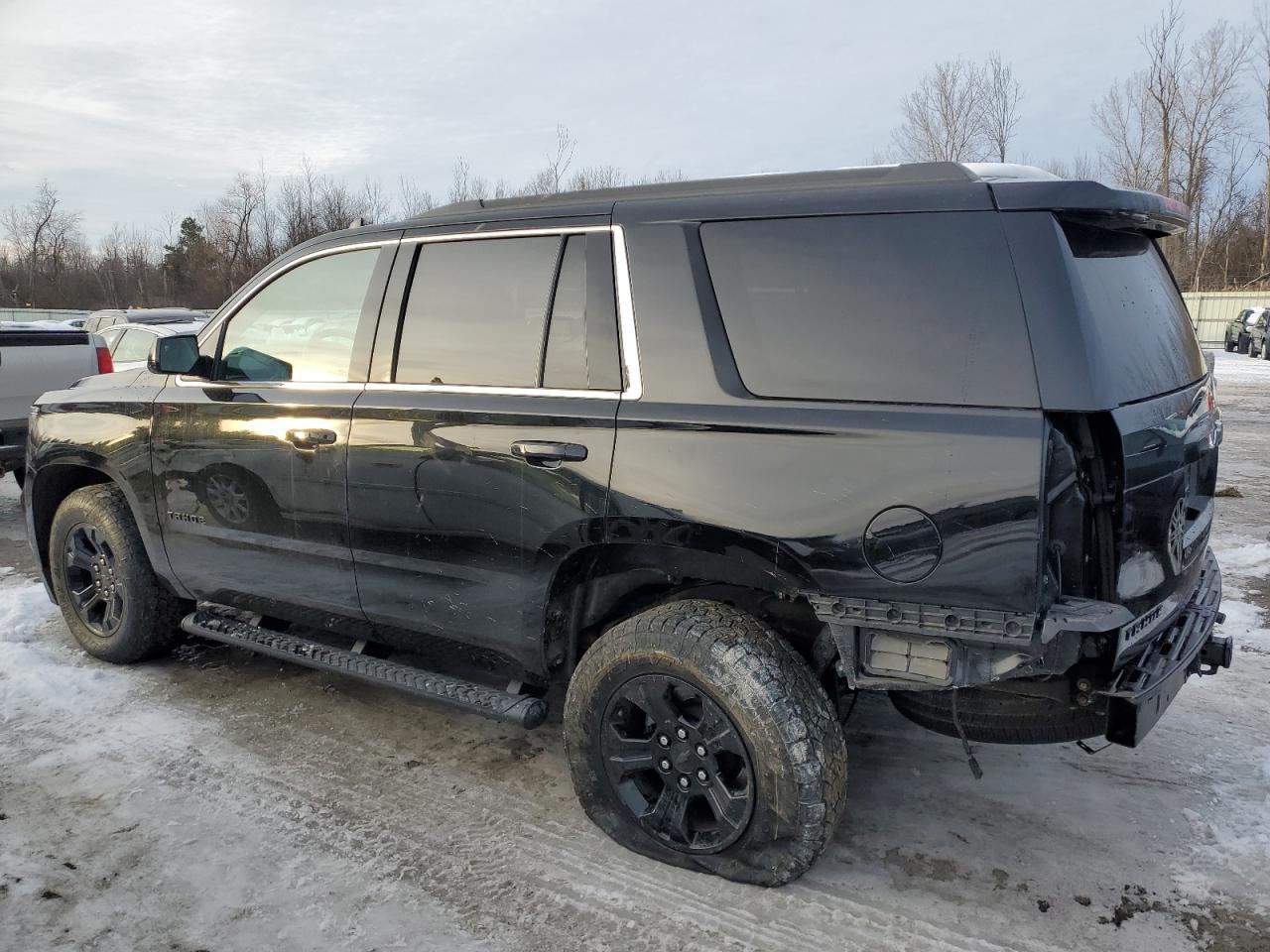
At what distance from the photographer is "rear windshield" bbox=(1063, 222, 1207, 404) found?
7.84 feet

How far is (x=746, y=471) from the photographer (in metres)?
2.61

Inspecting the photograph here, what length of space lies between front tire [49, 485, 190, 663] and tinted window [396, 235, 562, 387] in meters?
1.93

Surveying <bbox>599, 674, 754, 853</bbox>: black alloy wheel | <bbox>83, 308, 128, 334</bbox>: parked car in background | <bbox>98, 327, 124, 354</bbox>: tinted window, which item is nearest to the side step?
<bbox>599, 674, 754, 853</bbox>: black alloy wheel

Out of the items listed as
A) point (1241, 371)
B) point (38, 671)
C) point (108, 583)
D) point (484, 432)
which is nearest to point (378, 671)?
point (484, 432)

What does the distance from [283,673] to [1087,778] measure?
3.58 metres

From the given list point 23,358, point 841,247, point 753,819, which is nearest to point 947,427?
point 841,247

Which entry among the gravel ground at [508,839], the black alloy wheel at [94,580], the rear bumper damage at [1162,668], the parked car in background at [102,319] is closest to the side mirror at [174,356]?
the black alloy wheel at [94,580]

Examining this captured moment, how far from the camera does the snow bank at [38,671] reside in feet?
13.6

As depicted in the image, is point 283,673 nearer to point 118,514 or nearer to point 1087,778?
point 118,514

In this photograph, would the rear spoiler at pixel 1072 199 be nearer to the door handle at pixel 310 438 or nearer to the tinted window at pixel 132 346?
the door handle at pixel 310 438

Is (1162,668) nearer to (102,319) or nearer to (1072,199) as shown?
(1072,199)

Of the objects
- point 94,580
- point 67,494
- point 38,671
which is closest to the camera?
point 38,671

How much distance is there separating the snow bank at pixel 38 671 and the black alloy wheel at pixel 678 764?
8.88 feet

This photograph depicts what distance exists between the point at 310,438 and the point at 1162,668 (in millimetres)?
2983
